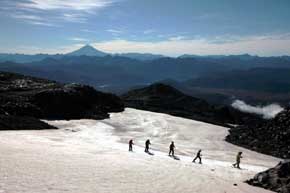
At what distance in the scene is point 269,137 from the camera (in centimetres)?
6431

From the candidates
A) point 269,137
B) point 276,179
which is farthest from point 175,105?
point 276,179

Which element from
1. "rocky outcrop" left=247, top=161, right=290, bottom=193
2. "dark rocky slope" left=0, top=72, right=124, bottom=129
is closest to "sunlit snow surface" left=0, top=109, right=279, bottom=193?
"rocky outcrop" left=247, top=161, right=290, bottom=193

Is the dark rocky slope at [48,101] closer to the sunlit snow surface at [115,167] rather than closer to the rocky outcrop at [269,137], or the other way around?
the sunlit snow surface at [115,167]

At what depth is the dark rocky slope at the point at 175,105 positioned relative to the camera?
11174 cm

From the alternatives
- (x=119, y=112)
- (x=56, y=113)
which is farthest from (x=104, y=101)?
(x=56, y=113)

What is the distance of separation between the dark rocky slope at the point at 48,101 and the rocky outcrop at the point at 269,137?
101 feet

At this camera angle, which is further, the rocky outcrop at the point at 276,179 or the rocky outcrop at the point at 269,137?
the rocky outcrop at the point at 269,137

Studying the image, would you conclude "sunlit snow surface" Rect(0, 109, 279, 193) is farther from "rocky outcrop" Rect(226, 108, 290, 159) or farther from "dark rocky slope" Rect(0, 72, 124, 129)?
"dark rocky slope" Rect(0, 72, 124, 129)

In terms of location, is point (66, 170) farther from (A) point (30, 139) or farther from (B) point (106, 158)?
(A) point (30, 139)

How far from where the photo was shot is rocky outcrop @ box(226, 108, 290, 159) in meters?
59.6

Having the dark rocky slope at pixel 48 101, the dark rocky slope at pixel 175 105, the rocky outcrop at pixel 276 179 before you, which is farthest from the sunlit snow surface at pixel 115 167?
the dark rocky slope at pixel 175 105

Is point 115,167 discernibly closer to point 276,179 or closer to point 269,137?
point 276,179

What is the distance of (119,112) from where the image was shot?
310ft

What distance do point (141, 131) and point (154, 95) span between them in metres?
64.7
